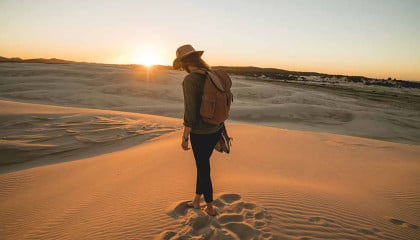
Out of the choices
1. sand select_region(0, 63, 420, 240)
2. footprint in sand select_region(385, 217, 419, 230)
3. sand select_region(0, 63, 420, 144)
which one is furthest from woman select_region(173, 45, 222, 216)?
sand select_region(0, 63, 420, 144)

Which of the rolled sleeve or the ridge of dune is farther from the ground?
the rolled sleeve

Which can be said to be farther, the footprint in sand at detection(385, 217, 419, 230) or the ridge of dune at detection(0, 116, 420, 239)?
the footprint in sand at detection(385, 217, 419, 230)

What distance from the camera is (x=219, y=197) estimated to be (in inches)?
164

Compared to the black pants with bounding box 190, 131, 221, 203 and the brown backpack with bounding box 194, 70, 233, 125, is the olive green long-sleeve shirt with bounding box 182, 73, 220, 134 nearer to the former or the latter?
the brown backpack with bounding box 194, 70, 233, 125

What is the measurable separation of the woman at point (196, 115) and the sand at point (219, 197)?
65 cm

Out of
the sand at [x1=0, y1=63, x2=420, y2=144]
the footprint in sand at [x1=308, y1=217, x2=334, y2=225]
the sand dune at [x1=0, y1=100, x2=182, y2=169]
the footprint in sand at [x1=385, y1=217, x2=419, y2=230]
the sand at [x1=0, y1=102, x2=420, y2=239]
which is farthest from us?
the sand at [x1=0, y1=63, x2=420, y2=144]

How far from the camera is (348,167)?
21.4ft

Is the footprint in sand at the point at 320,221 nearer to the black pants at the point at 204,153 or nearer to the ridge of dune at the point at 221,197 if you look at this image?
the ridge of dune at the point at 221,197

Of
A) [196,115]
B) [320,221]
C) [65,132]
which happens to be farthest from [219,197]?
[65,132]

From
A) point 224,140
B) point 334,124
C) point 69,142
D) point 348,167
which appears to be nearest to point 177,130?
point 69,142

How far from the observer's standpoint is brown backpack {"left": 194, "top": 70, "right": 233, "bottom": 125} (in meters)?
3.16

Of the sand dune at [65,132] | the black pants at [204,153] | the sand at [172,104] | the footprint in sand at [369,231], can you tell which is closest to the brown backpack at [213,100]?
the black pants at [204,153]

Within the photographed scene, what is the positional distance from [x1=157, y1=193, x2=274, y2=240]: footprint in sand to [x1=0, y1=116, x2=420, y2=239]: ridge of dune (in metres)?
0.01

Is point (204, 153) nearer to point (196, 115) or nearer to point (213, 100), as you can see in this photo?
point (196, 115)
